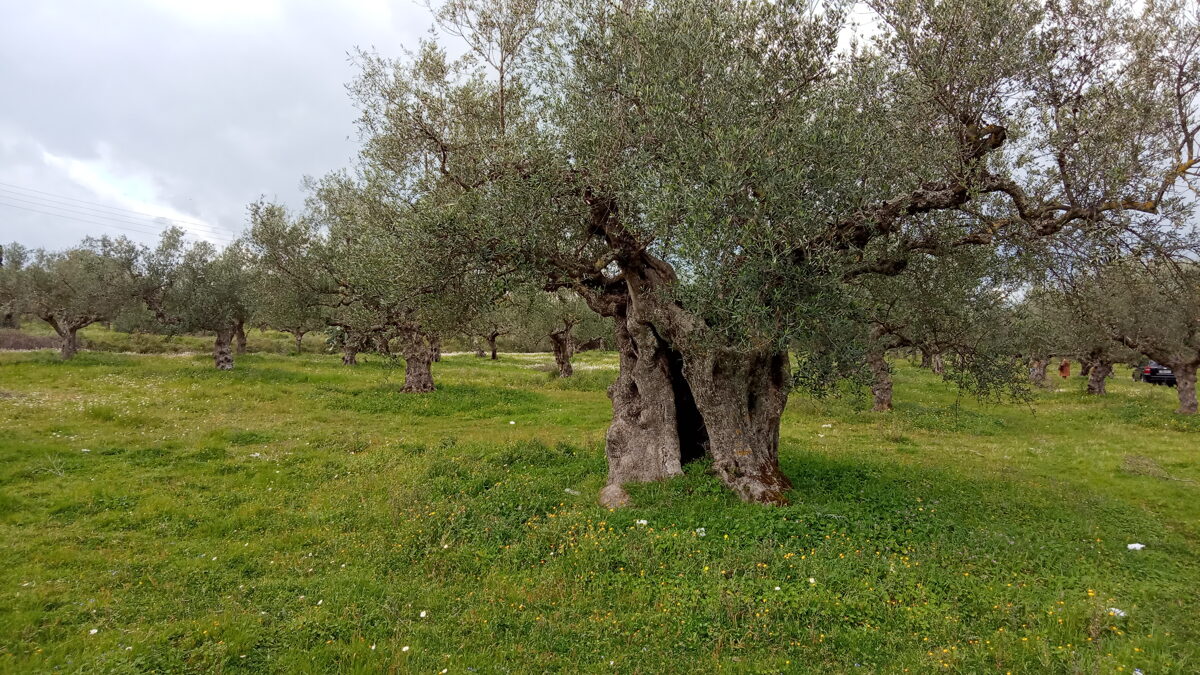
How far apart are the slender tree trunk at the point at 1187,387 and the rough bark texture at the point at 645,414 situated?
31154 millimetres

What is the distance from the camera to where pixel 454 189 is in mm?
14531

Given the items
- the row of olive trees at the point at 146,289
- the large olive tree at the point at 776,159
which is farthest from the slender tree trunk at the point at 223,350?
the large olive tree at the point at 776,159

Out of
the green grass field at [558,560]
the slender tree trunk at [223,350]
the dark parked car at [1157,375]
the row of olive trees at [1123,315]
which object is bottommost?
the green grass field at [558,560]

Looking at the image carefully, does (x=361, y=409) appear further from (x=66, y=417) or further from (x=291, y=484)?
(x=291, y=484)

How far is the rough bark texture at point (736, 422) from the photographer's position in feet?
39.4

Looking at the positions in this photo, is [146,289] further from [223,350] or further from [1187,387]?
[1187,387]

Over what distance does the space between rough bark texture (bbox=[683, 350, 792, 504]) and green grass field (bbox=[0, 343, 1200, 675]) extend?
2.05 feet

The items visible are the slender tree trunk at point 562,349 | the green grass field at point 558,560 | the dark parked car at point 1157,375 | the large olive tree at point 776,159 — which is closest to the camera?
the green grass field at point 558,560

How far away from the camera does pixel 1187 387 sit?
29062mm

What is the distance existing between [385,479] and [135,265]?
35.5 m

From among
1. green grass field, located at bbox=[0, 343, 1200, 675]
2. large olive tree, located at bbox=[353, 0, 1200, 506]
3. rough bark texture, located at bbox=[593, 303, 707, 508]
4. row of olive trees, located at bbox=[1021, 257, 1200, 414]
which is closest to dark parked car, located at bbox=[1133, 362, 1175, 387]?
row of olive trees, located at bbox=[1021, 257, 1200, 414]

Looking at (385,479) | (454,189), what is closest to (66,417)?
(385,479)

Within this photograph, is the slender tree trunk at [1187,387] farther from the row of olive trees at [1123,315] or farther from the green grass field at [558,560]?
the green grass field at [558,560]

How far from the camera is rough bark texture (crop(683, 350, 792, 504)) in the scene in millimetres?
12000
